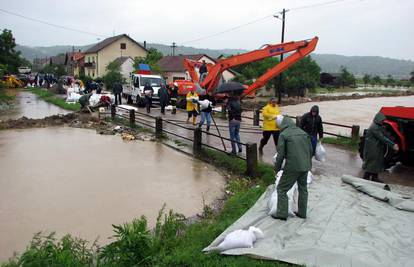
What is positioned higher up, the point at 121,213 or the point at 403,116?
the point at 403,116

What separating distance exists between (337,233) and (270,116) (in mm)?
4868

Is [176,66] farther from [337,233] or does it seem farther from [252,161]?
[337,233]

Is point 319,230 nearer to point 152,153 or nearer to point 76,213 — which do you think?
point 76,213

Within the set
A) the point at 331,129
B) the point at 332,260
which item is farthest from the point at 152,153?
the point at 331,129

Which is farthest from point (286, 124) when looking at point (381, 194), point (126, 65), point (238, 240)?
point (126, 65)

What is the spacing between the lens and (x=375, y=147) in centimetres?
750

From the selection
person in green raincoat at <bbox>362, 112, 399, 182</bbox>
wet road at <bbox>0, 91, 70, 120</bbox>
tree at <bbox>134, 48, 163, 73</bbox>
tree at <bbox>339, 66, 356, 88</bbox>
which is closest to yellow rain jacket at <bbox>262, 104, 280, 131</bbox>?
person in green raincoat at <bbox>362, 112, 399, 182</bbox>

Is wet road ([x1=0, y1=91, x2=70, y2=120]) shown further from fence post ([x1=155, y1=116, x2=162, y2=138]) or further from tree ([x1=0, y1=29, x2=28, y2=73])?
tree ([x1=0, y1=29, x2=28, y2=73])

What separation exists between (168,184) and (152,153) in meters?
3.02

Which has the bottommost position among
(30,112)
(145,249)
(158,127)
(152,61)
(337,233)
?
(145,249)

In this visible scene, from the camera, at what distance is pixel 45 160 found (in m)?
10.4

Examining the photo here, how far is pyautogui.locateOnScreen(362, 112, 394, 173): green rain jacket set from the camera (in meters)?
7.37

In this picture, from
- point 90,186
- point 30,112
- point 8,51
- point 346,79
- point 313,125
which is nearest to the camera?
point 90,186

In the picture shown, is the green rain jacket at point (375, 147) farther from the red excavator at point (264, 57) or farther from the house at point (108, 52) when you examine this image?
the house at point (108, 52)
